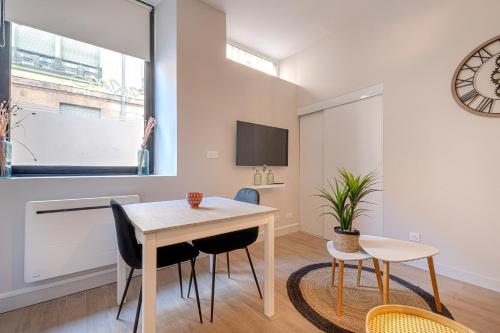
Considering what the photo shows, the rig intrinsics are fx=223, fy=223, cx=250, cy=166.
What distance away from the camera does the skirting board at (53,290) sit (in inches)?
66.8

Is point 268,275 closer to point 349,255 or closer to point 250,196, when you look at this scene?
point 349,255

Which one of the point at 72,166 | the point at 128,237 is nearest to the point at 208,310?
the point at 128,237

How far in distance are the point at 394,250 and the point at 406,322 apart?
919mm

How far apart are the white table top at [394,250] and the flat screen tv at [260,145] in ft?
5.80

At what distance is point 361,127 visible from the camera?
299 cm

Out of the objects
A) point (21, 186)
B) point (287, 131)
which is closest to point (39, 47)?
point (21, 186)

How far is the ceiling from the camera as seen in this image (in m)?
2.73

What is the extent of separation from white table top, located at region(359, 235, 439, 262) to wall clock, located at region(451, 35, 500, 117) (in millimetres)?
1422

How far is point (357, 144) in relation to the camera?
3037 millimetres

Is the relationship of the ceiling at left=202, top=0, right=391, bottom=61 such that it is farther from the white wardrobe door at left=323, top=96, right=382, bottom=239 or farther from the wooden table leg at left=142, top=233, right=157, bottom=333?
the wooden table leg at left=142, top=233, right=157, bottom=333

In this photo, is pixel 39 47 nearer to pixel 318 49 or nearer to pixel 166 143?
pixel 166 143

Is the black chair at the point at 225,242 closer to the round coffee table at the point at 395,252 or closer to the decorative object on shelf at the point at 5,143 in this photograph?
the round coffee table at the point at 395,252

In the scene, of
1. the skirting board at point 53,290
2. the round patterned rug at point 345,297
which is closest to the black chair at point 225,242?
the round patterned rug at point 345,297

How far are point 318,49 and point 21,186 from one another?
390 centimetres
